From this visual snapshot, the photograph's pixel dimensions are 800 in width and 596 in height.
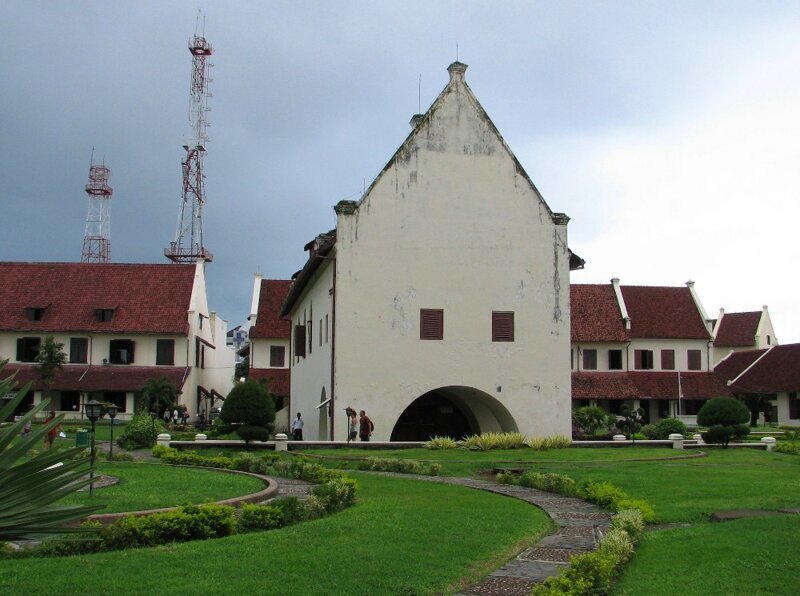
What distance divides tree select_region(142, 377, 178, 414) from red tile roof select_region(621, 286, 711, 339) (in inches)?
1137

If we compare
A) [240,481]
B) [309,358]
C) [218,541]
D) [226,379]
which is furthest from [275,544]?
[226,379]

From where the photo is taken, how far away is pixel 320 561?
9.29 m

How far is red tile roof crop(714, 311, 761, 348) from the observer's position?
68.4 meters

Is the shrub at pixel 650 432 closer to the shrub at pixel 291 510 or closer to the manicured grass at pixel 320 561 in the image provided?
the manicured grass at pixel 320 561

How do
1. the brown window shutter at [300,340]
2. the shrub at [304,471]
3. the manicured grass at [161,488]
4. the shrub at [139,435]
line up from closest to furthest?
the manicured grass at [161,488]
the shrub at [304,471]
the shrub at [139,435]
the brown window shutter at [300,340]

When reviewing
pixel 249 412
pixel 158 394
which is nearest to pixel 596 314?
pixel 158 394

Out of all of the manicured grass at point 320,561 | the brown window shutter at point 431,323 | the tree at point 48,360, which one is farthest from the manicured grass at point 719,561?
the tree at point 48,360

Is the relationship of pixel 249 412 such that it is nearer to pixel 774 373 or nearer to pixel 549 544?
pixel 549 544

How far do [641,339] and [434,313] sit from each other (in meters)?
29.8

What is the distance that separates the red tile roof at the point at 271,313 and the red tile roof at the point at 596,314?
1855cm

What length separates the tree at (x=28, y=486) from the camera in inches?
197

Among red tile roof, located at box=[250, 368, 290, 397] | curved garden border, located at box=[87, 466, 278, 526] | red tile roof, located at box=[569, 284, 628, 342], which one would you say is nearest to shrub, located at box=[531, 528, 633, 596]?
curved garden border, located at box=[87, 466, 278, 526]

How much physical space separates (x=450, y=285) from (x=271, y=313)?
2860cm

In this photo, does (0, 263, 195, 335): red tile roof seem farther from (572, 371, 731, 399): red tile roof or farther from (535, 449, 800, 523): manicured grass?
(535, 449, 800, 523): manicured grass
